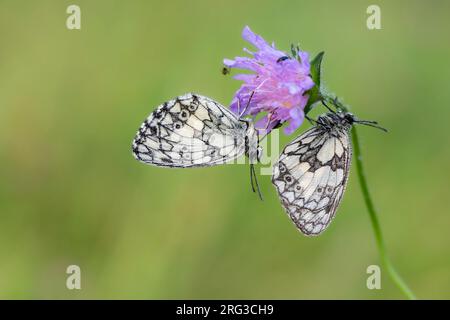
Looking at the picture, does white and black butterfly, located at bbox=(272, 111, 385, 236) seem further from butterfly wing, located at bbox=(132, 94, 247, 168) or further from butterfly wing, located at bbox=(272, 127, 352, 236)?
butterfly wing, located at bbox=(132, 94, 247, 168)

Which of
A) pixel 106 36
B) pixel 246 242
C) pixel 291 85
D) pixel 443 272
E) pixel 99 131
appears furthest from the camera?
pixel 106 36

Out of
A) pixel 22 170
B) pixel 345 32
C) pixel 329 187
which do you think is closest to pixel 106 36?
pixel 22 170

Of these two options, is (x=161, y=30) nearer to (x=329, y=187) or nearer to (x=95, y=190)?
(x=95, y=190)

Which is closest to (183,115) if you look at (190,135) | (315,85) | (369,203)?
(190,135)

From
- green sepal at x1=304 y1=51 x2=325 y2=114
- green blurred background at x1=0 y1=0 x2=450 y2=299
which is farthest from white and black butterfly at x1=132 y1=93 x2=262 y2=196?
green blurred background at x1=0 y1=0 x2=450 y2=299

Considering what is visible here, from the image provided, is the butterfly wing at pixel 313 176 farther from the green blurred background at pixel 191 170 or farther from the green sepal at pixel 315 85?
the green blurred background at pixel 191 170

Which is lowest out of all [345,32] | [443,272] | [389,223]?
[443,272]

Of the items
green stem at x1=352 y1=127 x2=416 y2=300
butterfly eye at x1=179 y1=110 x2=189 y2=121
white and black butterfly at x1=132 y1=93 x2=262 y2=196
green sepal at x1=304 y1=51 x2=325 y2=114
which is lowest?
green stem at x1=352 y1=127 x2=416 y2=300
